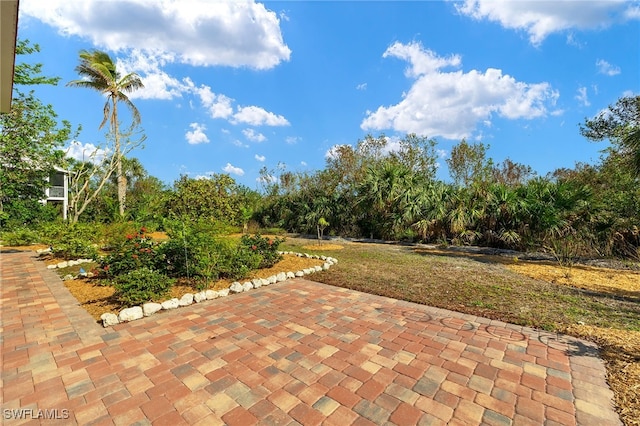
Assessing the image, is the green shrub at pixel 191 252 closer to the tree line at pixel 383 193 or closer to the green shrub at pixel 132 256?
the green shrub at pixel 132 256

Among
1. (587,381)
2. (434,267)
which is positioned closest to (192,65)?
(434,267)

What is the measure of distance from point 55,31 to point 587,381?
986 centimetres

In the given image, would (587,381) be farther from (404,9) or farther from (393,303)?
(404,9)

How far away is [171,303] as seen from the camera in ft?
12.9

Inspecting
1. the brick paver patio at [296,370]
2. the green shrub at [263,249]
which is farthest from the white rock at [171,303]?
the green shrub at [263,249]

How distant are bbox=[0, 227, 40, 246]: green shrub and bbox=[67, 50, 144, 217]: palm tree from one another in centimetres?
451

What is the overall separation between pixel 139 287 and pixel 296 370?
105 inches

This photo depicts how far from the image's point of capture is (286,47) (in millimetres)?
11031

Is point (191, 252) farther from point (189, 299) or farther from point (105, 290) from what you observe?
point (105, 290)

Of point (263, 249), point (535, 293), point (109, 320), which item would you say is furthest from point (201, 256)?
point (535, 293)

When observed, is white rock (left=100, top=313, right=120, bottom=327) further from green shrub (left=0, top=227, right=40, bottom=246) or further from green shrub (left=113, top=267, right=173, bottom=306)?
green shrub (left=0, top=227, right=40, bottom=246)

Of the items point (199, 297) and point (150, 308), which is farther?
point (199, 297)

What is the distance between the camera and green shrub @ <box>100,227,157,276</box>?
15.7 ft

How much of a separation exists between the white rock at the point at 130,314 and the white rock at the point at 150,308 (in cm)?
4
